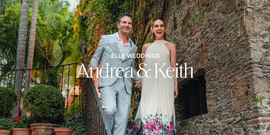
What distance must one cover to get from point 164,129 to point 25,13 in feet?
29.6

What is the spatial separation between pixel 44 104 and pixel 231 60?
12.3 feet

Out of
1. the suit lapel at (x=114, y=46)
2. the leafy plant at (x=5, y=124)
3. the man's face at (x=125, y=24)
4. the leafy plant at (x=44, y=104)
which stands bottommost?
the leafy plant at (x=5, y=124)

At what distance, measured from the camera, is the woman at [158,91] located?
352cm

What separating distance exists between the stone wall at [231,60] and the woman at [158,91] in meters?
0.65

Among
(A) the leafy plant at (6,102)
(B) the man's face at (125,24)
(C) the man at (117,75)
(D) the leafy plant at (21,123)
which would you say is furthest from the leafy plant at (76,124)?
(B) the man's face at (125,24)

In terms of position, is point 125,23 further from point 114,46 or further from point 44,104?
point 44,104

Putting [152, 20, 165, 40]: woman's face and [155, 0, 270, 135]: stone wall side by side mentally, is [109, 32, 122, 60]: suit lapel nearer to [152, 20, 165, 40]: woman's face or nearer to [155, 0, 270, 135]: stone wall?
[152, 20, 165, 40]: woman's face

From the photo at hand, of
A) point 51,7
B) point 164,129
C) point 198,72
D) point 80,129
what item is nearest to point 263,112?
point 164,129

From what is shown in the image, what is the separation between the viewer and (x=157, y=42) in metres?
3.86

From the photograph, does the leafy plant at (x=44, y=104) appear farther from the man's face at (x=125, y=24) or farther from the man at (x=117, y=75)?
the man's face at (x=125, y=24)

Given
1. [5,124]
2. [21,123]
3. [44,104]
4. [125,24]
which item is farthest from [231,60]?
[5,124]

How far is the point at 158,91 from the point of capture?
3.66 meters

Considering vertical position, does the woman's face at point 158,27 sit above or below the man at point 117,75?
above

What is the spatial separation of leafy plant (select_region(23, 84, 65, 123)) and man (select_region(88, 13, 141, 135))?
2.32 m
